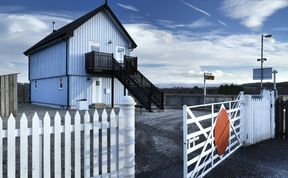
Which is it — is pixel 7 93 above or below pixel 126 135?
above

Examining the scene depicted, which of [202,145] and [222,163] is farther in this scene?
[222,163]

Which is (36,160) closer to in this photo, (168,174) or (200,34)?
(168,174)

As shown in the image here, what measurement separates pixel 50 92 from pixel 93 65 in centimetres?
618

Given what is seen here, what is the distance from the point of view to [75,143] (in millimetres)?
3580

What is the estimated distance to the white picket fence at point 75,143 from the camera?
311 centimetres

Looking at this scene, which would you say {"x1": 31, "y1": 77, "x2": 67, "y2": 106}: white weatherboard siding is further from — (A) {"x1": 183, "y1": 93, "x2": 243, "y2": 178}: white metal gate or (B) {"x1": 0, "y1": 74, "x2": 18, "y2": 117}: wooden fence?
(A) {"x1": 183, "y1": 93, "x2": 243, "y2": 178}: white metal gate

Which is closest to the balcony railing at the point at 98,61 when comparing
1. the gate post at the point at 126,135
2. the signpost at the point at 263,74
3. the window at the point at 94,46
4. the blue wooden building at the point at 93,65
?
the blue wooden building at the point at 93,65

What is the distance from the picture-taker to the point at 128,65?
2119cm

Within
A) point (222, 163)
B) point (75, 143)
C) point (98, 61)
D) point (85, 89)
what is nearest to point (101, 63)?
point (98, 61)

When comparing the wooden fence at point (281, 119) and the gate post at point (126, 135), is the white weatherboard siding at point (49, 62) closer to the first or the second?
the wooden fence at point (281, 119)

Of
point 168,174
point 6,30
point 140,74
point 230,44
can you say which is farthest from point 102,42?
point 168,174

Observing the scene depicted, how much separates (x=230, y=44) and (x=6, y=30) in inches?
572

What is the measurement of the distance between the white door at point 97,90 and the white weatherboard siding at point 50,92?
2.16m

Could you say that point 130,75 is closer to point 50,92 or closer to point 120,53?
point 120,53
